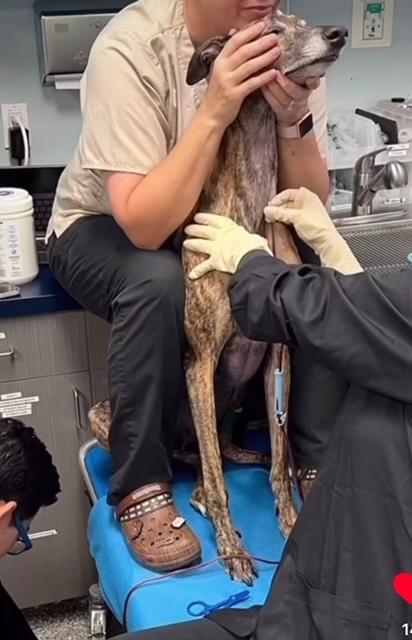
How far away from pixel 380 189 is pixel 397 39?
522 mm

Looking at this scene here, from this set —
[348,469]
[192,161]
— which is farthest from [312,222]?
[348,469]

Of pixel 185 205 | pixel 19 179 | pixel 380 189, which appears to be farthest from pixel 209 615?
pixel 380 189

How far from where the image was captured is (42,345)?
6.19 ft

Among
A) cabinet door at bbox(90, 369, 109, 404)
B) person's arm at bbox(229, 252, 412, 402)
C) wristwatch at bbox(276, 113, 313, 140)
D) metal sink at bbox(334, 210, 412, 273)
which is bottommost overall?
cabinet door at bbox(90, 369, 109, 404)

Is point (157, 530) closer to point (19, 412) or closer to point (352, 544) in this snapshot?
point (352, 544)

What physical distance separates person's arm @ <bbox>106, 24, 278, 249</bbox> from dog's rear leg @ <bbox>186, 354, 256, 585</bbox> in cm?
24

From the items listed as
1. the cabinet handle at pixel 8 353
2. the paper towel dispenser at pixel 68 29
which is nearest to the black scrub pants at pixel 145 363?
the cabinet handle at pixel 8 353

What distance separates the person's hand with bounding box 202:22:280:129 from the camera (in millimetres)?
1302

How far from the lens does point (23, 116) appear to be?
7.67ft

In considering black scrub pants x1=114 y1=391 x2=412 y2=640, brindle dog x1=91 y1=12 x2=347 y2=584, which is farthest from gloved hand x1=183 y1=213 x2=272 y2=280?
black scrub pants x1=114 y1=391 x2=412 y2=640

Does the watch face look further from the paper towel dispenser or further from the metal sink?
the paper towel dispenser

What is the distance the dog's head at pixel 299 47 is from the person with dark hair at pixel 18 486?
74 centimetres

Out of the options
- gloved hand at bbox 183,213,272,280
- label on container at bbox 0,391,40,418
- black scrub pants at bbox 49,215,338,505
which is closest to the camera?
gloved hand at bbox 183,213,272,280

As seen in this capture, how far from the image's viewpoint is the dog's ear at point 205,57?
1367mm
